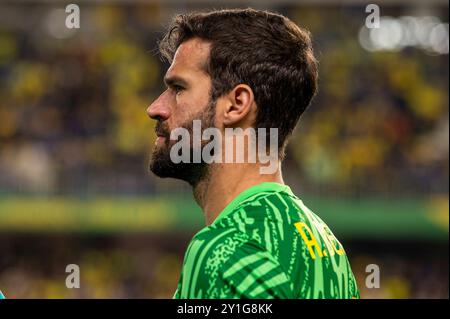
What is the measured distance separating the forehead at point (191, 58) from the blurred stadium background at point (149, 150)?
10520 mm

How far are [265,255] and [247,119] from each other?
52 cm

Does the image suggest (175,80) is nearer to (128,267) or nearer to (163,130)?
(163,130)

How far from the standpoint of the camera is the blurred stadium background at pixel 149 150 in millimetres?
13258

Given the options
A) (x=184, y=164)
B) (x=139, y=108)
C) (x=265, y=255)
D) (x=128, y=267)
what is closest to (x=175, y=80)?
(x=184, y=164)

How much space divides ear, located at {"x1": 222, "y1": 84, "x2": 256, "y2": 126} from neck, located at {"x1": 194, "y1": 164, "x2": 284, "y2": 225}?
5.5 inches

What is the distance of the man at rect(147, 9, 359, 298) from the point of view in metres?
2.39

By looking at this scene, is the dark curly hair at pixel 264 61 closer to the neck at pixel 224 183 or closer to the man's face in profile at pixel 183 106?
the man's face in profile at pixel 183 106

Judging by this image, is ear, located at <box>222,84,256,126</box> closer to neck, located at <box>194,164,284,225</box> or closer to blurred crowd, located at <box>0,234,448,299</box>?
neck, located at <box>194,164,284,225</box>

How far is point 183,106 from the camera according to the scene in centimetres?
267

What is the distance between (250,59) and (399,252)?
A: 42.4 feet

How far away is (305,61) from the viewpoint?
8.93 feet

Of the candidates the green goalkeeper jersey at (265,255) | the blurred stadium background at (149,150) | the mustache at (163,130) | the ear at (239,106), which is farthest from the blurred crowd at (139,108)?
the green goalkeeper jersey at (265,255)

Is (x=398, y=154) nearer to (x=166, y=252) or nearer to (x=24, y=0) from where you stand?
(x=166, y=252)

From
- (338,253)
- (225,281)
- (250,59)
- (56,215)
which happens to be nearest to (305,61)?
(250,59)
